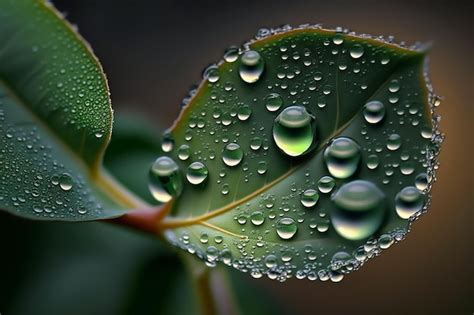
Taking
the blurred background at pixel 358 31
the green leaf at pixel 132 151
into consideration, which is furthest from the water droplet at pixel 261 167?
the blurred background at pixel 358 31

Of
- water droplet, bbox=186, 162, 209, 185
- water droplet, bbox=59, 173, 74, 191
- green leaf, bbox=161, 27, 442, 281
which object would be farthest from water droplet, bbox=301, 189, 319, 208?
water droplet, bbox=59, 173, 74, 191

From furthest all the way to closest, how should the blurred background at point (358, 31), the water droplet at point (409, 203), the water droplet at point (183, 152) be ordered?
the blurred background at point (358, 31)
the water droplet at point (183, 152)
the water droplet at point (409, 203)

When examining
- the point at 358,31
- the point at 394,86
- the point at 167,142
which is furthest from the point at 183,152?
the point at 358,31

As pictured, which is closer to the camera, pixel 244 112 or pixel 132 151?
pixel 244 112

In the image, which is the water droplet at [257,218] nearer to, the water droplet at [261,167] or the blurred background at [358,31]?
the water droplet at [261,167]

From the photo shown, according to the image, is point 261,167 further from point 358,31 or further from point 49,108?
point 358,31
